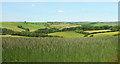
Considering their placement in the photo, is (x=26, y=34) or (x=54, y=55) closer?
(x=54, y=55)

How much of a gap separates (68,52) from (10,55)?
7.07ft

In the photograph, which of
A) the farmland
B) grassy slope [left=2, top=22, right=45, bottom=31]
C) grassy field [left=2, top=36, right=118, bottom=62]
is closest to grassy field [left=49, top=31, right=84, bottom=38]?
the farmland

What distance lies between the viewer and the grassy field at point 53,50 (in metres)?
4.95

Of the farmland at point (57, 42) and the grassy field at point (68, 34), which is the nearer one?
the farmland at point (57, 42)

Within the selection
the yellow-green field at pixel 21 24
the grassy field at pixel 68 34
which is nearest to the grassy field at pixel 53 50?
the grassy field at pixel 68 34

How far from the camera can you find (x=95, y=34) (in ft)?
19.1

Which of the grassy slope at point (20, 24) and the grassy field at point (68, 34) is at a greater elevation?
the grassy slope at point (20, 24)

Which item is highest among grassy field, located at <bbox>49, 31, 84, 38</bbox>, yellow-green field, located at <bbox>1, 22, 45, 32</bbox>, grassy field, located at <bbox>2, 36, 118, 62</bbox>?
yellow-green field, located at <bbox>1, 22, 45, 32</bbox>

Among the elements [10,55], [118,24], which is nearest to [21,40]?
[10,55]

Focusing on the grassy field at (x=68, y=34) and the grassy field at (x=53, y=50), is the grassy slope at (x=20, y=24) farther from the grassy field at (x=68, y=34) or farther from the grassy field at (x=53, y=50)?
→ the grassy field at (x=68, y=34)

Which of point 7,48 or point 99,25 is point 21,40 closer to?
point 7,48

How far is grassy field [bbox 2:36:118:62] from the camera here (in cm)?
495

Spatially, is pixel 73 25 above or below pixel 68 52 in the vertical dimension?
above

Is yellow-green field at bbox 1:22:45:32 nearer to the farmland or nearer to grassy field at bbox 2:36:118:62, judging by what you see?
the farmland
